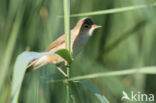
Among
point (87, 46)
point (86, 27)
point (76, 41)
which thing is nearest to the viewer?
point (76, 41)

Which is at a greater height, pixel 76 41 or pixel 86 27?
pixel 86 27

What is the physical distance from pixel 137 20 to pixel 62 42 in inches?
28.1

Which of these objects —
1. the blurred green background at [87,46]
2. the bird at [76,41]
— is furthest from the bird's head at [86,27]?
the blurred green background at [87,46]

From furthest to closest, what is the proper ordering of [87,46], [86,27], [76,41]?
1. [87,46]
2. [86,27]
3. [76,41]

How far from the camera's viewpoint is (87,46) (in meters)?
2.95

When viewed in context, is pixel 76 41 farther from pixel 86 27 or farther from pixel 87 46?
pixel 87 46

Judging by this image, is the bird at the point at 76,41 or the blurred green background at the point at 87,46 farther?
the bird at the point at 76,41

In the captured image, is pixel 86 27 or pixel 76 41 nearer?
pixel 76 41

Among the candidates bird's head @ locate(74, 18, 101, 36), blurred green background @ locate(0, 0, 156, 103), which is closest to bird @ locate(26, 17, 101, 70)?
bird's head @ locate(74, 18, 101, 36)

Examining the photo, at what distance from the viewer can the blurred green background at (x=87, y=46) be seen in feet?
7.08

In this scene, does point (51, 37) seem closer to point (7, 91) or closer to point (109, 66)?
point (7, 91)

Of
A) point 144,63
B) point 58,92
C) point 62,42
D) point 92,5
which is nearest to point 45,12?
point 62,42

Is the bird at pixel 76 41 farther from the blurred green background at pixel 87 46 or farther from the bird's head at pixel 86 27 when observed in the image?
the blurred green background at pixel 87 46

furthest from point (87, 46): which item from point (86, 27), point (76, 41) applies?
point (76, 41)
